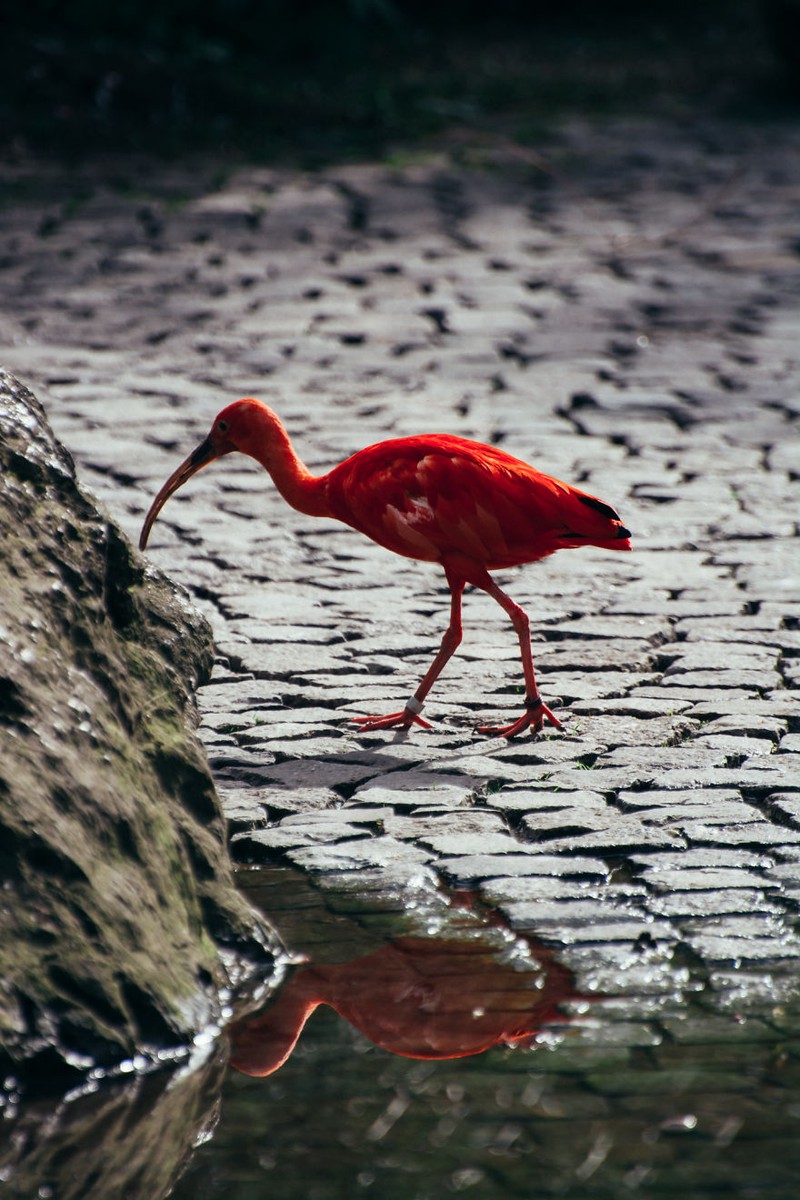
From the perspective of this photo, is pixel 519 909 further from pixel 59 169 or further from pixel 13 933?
pixel 59 169

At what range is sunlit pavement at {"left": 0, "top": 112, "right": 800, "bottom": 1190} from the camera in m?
4.51

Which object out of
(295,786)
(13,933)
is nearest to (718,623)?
(295,786)

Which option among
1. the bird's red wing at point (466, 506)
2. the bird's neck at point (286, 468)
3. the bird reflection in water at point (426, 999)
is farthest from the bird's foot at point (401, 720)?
the bird reflection in water at point (426, 999)

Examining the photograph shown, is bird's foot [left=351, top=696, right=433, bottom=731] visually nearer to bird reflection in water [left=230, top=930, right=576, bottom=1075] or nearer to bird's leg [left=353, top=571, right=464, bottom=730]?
bird's leg [left=353, top=571, right=464, bottom=730]

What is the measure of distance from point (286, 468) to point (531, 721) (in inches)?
47.1

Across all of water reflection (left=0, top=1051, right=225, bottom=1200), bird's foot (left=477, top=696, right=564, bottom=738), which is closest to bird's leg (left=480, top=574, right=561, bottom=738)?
bird's foot (left=477, top=696, right=564, bottom=738)

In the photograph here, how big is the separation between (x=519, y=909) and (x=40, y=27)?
15.1 metres

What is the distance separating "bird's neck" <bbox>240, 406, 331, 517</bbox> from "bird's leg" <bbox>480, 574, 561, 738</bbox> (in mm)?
661

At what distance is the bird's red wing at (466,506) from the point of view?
212 inches

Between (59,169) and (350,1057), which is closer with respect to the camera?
(350,1057)

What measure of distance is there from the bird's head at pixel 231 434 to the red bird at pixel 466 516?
0.46 meters

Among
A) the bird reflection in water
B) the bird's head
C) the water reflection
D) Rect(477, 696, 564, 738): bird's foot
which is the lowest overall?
Rect(477, 696, 564, 738): bird's foot

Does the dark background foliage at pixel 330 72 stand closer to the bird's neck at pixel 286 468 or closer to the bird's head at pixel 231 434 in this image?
the bird's head at pixel 231 434

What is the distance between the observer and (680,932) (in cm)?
409
